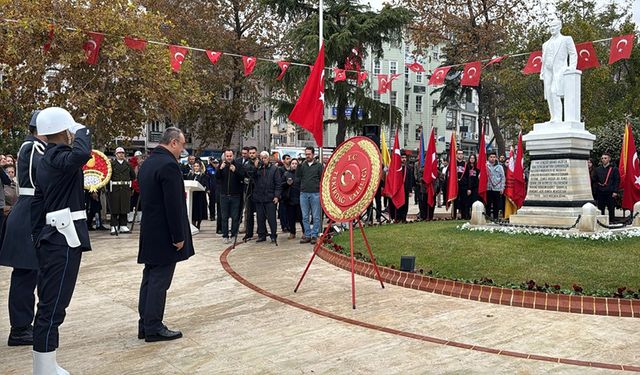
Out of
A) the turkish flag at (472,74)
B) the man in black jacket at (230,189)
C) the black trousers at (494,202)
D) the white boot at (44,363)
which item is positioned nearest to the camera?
the white boot at (44,363)

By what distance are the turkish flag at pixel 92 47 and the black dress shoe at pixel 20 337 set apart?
38.4 feet

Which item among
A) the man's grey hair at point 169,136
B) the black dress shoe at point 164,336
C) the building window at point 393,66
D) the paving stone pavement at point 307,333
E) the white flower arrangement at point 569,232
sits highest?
the building window at point 393,66

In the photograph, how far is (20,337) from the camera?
516 cm

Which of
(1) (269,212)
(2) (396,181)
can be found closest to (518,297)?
(1) (269,212)

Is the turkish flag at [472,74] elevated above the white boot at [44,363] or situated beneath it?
elevated above

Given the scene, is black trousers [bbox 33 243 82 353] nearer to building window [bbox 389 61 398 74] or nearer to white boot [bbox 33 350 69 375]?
white boot [bbox 33 350 69 375]

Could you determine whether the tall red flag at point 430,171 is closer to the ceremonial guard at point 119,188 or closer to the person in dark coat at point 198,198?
the person in dark coat at point 198,198

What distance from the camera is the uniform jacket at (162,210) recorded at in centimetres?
527

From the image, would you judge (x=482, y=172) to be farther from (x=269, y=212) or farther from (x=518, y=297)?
(x=518, y=297)

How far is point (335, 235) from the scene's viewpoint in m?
12.1

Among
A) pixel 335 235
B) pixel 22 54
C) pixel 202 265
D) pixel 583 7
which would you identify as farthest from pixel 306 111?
pixel 583 7

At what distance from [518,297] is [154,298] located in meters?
4.20

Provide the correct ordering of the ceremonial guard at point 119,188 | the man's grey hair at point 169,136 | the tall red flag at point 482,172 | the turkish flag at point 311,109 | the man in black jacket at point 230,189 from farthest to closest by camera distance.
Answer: the tall red flag at point 482,172 < the ceremonial guard at point 119,188 < the man in black jacket at point 230,189 < the turkish flag at point 311,109 < the man's grey hair at point 169,136

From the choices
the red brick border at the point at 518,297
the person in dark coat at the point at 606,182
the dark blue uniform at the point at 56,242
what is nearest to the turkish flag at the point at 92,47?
the red brick border at the point at 518,297
